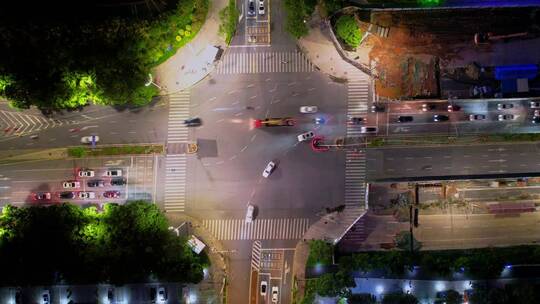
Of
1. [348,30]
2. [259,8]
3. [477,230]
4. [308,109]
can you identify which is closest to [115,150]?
[308,109]

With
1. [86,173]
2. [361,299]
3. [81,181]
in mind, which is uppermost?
[86,173]

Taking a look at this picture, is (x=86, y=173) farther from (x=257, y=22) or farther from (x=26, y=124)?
(x=257, y=22)

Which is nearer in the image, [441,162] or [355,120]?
[441,162]

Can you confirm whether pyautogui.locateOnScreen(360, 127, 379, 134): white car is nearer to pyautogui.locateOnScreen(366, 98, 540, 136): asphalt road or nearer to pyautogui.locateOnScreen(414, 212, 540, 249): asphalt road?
pyautogui.locateOnScreen(366, 98, 540, 136): asphalt road

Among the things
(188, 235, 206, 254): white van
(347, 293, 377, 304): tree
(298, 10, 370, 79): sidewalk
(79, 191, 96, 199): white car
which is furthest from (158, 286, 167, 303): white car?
(298, 10, 370, 79): sidewalk

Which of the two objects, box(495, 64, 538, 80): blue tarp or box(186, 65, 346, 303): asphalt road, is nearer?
box(495, 64, 538, 80): blue tarp

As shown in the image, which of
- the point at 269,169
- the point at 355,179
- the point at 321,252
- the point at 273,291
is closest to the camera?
the point at 321,252
